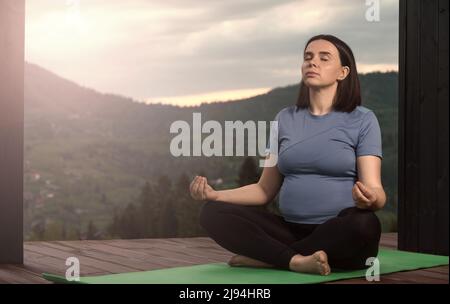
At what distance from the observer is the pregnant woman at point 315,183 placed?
2.59 m

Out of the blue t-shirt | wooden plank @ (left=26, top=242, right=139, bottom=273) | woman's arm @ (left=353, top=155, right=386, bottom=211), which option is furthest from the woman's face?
wooden plank @ (left=26, top=242, right=139, bottom=273)

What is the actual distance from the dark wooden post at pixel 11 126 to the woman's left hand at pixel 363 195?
60.9 inches

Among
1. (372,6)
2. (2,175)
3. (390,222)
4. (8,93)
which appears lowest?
(390,222)

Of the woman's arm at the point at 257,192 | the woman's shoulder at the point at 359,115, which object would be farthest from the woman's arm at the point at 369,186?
the woman's arm at the point at 257,192

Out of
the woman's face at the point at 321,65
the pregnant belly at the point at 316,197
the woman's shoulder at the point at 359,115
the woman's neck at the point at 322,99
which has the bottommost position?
the pregnant belly at the point at 316,197

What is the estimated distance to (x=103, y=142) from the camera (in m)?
6.82

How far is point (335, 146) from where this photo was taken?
8.86 feet

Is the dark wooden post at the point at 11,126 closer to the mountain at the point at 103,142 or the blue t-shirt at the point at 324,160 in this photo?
the blue t-shirt at the point at 324,160

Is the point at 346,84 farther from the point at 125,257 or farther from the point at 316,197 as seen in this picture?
the point at 125,257

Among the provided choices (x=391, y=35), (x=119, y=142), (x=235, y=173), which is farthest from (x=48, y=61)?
(x=391, y=35)

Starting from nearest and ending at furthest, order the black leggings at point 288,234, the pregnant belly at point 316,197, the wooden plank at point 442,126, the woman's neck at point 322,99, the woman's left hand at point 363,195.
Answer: the woman's left hand at point 363,195, the black leggings at point 288,234, the pregnant belly at point 316,197, the woman's neck at point 322,99, the wooden plank at point 442,126

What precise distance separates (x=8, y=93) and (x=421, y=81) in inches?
83.5

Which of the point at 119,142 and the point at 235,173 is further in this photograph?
the point at 119,142
